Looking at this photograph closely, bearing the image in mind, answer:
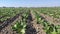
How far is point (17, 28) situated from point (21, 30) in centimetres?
56

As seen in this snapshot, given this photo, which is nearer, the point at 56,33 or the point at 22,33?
the point at 56,33

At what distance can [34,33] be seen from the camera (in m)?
12.7

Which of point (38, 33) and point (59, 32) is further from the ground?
point (59, 32)

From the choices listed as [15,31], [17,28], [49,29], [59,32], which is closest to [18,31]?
[17,28]

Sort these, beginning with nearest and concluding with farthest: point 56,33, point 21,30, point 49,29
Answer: point 56,33 → point 49,29 → point 21,30

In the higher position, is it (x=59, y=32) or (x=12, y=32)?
(x=59, y=32)

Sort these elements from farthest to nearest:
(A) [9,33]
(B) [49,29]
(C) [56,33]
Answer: (A) [9,33] < (B) [49,29] < (C) [56,33]

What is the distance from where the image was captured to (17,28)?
11.9 meters

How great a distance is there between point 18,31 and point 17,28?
19 centimetres

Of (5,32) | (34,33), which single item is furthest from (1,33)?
(34,33)

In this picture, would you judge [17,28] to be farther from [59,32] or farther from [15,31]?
[59,32]

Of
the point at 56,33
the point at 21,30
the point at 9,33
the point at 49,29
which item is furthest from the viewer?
the point at 9,33

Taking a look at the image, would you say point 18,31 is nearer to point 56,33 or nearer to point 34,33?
point 34,33

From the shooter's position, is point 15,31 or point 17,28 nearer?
point 17,28
